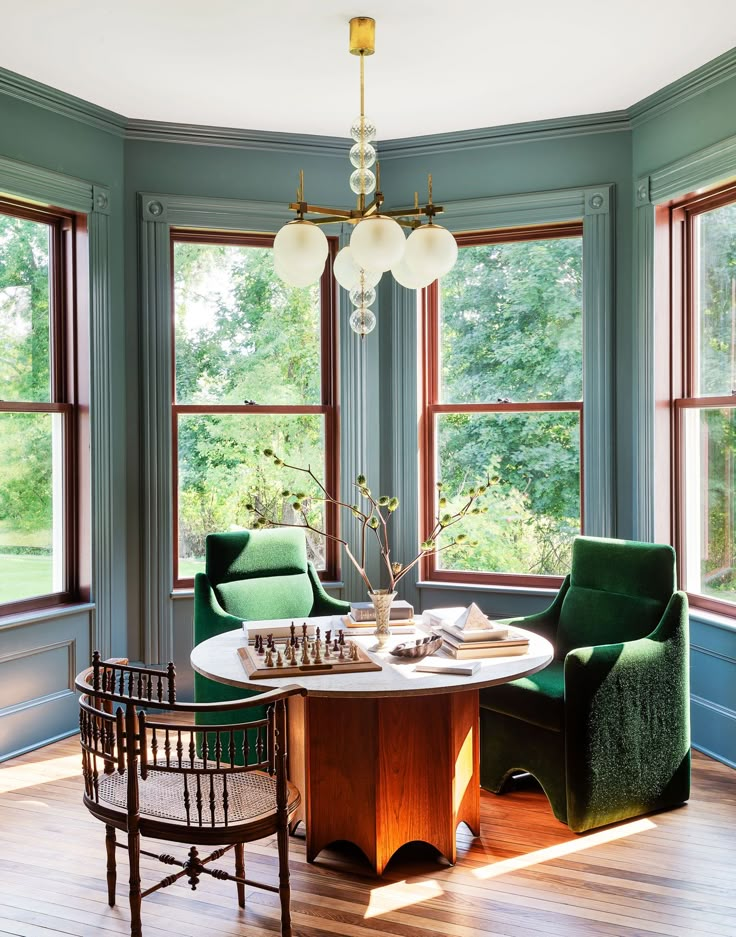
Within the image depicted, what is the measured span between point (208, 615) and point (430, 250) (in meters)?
1.81

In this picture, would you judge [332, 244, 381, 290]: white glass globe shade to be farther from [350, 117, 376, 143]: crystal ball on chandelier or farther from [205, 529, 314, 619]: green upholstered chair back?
[205, 529, 314, 619]: green upholstered chair back

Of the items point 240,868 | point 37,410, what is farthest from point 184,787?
point 37,410

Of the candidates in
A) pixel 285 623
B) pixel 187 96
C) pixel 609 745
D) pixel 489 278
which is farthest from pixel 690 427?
pixel 187 96

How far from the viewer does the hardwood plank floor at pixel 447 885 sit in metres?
2.47

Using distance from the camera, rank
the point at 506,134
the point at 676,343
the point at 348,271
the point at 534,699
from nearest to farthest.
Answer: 1. the point at 348,271
2. the point at 534,699
3. the point at 676,343
4. the point at 506,134

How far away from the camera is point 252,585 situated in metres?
3.81

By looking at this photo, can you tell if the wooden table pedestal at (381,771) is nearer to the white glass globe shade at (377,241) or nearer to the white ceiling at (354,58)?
the white glass globe shade at (377,241)

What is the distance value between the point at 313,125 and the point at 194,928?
368cm

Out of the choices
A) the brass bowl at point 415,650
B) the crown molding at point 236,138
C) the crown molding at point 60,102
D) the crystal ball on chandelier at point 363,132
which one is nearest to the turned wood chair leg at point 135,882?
the brass bowl at point 415,650

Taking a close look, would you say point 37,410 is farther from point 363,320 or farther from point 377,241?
point 377,241

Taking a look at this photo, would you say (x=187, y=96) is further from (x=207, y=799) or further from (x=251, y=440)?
(x=207, y=799)

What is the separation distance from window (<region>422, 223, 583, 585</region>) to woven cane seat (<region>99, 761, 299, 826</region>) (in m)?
2.37

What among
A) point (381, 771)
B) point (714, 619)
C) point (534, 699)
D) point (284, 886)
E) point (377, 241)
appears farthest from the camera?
point (714, 619)

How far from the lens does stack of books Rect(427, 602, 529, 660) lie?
2881 millimetres
